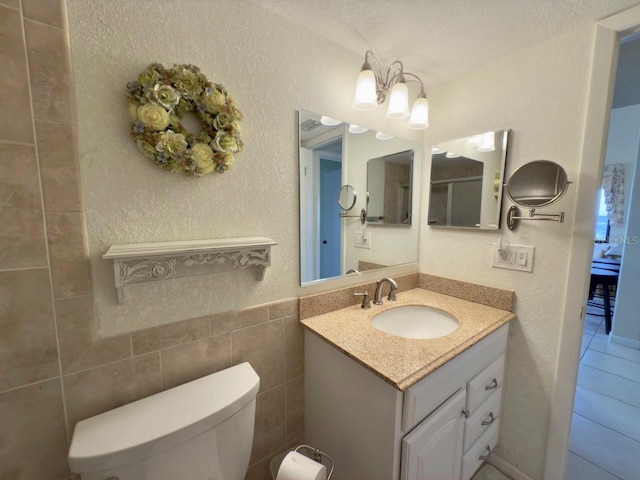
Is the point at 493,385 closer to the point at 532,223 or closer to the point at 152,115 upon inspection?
the point at 532,223

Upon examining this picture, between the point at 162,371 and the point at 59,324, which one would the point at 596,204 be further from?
the point at 59,324

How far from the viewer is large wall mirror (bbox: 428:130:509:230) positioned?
1.30 meters

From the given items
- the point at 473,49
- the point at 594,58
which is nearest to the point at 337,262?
the point at 473,49

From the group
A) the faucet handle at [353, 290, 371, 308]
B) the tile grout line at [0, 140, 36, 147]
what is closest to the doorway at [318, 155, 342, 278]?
the faucet handle at [353, 290, 371, 308]

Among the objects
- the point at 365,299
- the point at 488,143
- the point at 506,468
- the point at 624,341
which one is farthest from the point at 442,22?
the point at 624,341

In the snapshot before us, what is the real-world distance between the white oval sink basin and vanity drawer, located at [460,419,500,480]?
1.58 feet

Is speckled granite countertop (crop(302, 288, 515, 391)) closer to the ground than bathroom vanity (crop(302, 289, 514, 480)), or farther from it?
farther from it

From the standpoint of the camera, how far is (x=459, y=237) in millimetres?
1479

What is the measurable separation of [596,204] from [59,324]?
195 centimetres

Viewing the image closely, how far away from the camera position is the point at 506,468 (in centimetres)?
132

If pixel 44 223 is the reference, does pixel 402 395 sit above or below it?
below

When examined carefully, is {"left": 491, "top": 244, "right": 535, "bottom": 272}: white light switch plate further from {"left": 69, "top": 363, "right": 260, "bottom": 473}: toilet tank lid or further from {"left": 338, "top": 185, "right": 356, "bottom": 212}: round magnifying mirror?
{"left": 69, "top": 363, "right": 260, "bottom": 473}: toilet tank lid

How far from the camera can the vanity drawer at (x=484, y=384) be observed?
1.05 metres

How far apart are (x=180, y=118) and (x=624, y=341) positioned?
164 inches
